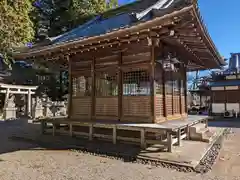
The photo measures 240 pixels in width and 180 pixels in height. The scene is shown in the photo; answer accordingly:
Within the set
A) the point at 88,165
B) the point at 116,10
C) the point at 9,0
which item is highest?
the point at 116,10

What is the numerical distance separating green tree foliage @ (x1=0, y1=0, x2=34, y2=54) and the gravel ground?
3024mm

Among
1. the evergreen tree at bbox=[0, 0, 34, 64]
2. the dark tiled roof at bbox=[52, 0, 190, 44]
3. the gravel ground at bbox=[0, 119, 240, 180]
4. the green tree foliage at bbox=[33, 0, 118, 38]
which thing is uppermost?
the green tree foliage at bbox=[33, 0, 118, 38]

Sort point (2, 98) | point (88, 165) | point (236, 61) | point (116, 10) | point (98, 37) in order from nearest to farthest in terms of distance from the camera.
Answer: point (88, 165), point (98, 37), point (116, 10), point (2, 98), point (236, 61)

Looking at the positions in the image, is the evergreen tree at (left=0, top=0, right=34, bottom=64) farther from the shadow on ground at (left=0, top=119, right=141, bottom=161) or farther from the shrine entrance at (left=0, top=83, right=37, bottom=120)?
the shrine entrance at (left=0, top=83, right=37, bottom=120)

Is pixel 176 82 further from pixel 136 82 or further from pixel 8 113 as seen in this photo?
pixel 8 113

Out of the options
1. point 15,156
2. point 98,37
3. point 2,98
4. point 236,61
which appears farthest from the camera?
point 236,61

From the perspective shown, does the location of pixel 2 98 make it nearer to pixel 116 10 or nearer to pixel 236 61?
pixel 116 10

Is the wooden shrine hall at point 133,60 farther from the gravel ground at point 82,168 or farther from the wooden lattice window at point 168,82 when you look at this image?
the gravel ground at point 82,168

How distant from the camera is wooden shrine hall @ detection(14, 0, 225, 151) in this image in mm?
5809

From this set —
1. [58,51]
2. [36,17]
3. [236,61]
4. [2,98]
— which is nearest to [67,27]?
[36,17]

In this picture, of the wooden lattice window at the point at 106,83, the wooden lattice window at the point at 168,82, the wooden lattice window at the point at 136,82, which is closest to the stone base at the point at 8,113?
the wooden lattice window at the point at 106,83

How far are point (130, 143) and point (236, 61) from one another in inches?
775

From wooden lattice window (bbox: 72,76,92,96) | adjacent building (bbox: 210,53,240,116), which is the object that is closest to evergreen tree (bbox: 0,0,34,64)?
wooden lattice window (bbox: 72,76,92,96)

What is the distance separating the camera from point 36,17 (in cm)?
1891
